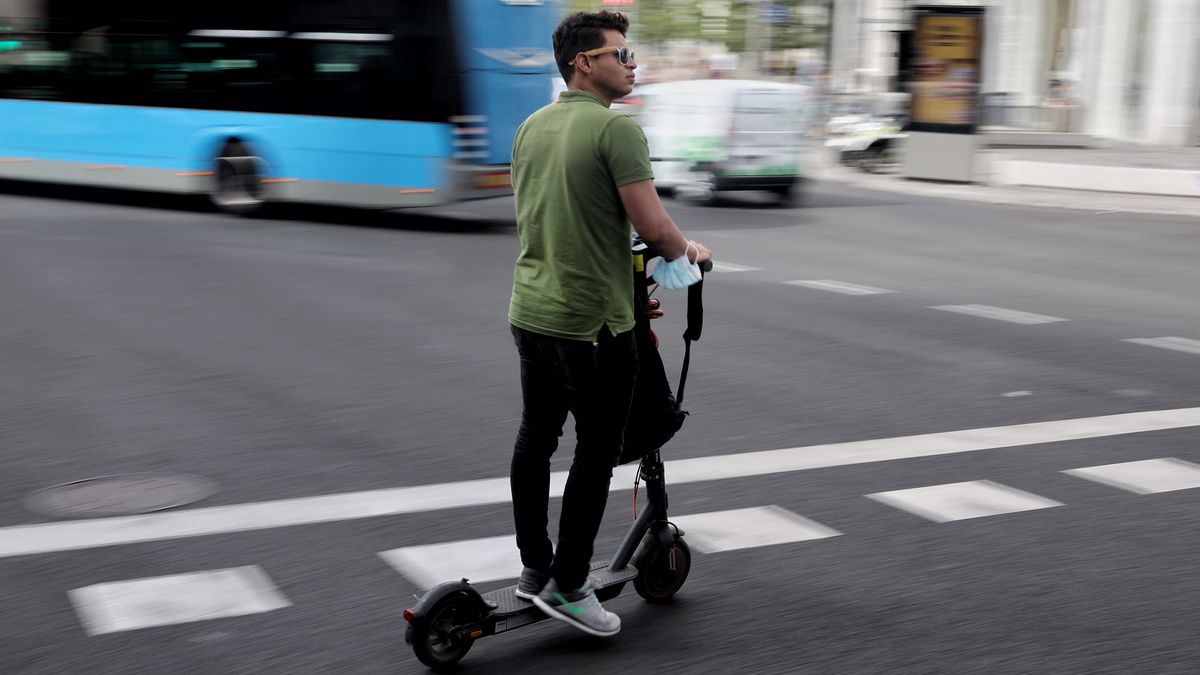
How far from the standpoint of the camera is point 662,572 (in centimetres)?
450

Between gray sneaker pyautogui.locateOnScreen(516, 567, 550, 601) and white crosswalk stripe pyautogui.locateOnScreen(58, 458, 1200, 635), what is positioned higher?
gray sneaker pyautogui.locateOnScreen(516, 567, 550, 601)

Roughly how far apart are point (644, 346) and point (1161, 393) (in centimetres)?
490

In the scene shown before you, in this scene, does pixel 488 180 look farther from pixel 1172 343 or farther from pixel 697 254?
pixel 697 254

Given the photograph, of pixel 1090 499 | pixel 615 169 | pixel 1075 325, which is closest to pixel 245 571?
pixel 615 169

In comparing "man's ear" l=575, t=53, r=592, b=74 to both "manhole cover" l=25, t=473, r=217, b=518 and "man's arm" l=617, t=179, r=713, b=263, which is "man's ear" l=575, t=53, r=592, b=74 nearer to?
"man's arm" l=617, t=179, r=713, b=263

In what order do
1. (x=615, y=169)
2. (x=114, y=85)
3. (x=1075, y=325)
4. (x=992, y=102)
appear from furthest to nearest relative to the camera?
(x=992, y=102), (x=114, y=85), (x=1075, y=325), (x=615, y=169)

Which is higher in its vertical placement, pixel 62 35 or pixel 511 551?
pixel 62 35

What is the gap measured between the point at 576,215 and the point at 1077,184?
20.9 metres

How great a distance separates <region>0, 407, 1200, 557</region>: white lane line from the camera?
17.2 ft

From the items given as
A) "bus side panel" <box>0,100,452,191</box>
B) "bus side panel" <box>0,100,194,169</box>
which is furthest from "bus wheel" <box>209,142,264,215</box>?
"bus side panel" <box>0,100,194,169</box>

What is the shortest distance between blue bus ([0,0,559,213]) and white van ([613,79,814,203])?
337cm

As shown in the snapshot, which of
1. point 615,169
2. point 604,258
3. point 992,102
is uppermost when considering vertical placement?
point 615,169

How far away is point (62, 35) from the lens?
1817 cm

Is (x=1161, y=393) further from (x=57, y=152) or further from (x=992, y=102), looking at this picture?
(x=992, y=102)
